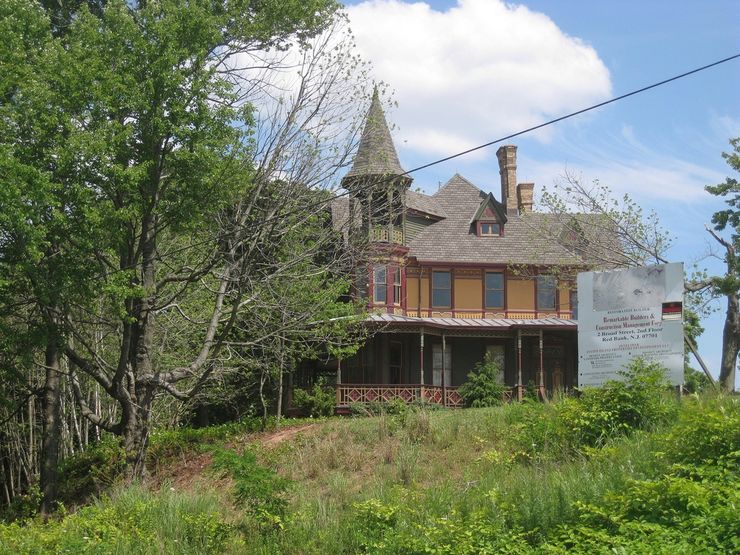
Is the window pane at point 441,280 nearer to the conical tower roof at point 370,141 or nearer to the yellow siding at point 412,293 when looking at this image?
the yellow siding at point 412,293

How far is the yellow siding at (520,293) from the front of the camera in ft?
131

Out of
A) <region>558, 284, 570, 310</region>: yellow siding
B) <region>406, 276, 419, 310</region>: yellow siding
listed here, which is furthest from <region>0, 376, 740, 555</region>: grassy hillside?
<region>558, 284, 570, 310</region>: yellow siding

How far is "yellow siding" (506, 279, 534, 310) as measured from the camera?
3984 centimetres

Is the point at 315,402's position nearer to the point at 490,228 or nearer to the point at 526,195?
the point at 490,228

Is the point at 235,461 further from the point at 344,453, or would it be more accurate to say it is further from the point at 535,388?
the point at 535,388

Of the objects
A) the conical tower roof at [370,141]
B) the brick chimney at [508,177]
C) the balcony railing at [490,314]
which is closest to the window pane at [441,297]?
the balcony railing at [490,314]

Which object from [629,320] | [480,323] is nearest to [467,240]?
[480,323]

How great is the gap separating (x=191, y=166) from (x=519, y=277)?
25050 mm

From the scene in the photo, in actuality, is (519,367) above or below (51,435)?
above

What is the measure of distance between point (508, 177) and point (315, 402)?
1665 cm

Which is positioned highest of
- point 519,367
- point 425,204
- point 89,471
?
point 425,204

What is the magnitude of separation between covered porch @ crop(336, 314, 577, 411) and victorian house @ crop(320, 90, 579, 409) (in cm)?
4

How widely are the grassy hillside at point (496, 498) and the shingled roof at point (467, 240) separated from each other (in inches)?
852

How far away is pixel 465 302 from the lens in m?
39.6
